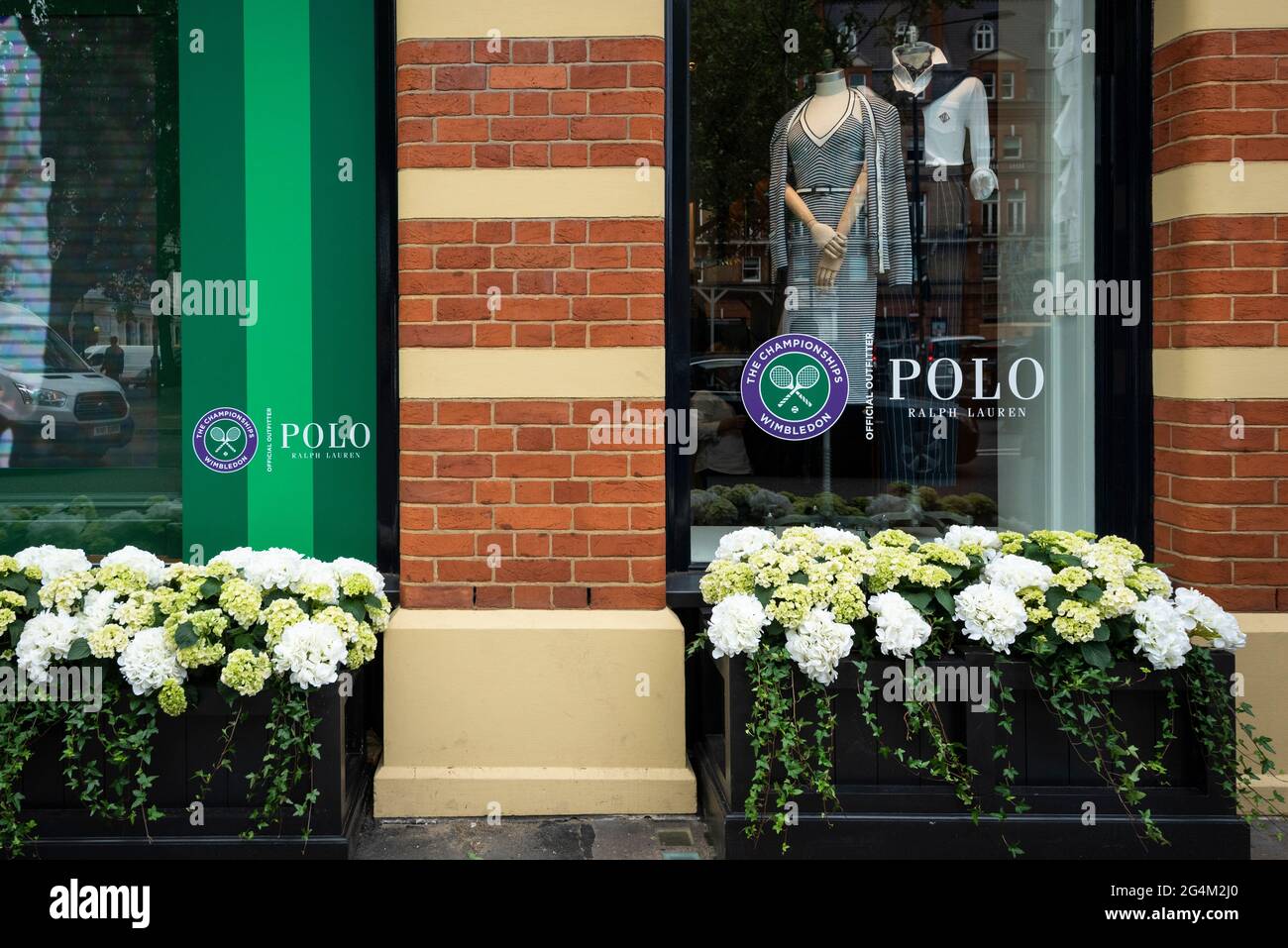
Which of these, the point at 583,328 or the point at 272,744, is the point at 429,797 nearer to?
the point at 272,744

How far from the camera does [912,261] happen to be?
566 cm

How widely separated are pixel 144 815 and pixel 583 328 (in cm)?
250

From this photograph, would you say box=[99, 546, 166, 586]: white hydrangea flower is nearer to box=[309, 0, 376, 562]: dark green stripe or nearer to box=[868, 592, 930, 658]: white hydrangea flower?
box=[309, 0, 376, 562]: dark green stripe

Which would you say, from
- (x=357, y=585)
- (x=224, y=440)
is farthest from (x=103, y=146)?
(x=357, y=585)

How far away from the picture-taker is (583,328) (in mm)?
4941

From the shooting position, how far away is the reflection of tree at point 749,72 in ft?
17.7

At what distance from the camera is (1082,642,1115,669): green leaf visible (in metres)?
4.22

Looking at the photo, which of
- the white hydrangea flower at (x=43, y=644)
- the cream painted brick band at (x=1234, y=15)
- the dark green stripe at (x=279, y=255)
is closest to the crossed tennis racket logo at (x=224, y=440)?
the dark green stripe at (x=279, y=255)

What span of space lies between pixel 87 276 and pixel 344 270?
1.20 metres

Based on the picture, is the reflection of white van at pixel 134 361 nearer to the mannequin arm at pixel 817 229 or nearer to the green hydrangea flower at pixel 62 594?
the green hydrangea flower at pixel 62 594

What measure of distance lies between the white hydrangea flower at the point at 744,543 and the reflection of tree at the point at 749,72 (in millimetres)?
1391

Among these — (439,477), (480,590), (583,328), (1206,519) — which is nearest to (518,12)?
(583,328)

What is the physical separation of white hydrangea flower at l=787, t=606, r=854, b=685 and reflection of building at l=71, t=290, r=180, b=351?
3158 mm

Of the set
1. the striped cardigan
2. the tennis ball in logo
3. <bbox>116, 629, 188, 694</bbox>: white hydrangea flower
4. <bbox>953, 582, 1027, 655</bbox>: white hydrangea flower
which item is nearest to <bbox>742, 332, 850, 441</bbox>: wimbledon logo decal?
the tennis ball in logo
